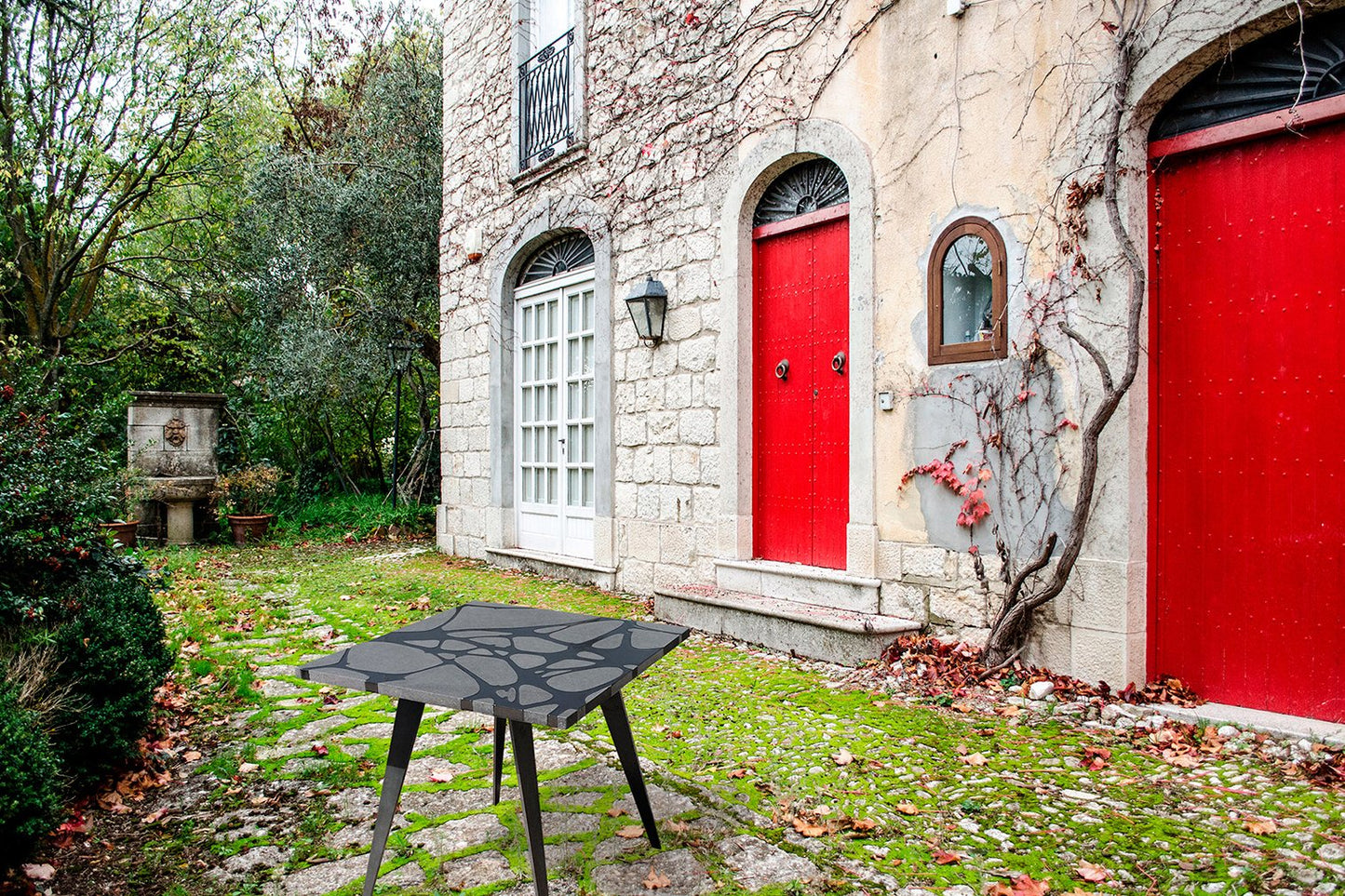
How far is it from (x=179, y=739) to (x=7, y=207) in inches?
335

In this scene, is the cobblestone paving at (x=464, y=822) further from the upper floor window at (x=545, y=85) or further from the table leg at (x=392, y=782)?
the upper floor window at (x=545, y=85)

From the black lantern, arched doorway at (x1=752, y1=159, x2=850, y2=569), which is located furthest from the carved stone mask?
arched doorway at (x1=752, y1=159, x2=850, y2=569)

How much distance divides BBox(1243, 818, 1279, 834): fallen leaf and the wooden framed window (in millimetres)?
2176

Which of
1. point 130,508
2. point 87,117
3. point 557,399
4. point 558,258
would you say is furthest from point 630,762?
point 87,117

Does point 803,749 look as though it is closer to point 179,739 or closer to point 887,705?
point 887,705

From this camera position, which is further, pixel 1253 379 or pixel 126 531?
pixel 126 531

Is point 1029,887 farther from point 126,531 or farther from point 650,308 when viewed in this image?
point 126,531

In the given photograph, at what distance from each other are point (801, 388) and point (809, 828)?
307cm

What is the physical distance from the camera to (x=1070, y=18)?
355 centimetres

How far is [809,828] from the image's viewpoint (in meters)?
2.37

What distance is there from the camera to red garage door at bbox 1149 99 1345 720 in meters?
3.02

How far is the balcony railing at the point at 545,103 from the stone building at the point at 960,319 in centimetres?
7

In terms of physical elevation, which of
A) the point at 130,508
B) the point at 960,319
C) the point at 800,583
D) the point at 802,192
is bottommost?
the point at 800,583

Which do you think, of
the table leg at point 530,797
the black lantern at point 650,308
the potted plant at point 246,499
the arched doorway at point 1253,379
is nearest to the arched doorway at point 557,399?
the black lantern at point 650,308
